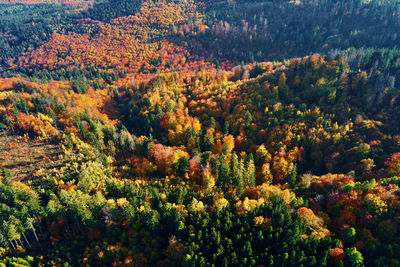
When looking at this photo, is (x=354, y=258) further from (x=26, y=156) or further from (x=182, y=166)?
(x=26, y=156)

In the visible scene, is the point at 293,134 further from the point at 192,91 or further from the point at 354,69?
the point at 192,91

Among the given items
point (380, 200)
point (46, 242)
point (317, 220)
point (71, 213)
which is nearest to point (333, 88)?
point (380, 200)

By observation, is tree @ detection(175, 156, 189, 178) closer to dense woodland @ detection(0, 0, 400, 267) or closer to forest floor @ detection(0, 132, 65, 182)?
dense woodland @ detection(0, 0, 400, 267)

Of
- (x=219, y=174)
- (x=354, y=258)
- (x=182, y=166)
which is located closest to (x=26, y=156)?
(x=182, y=166)

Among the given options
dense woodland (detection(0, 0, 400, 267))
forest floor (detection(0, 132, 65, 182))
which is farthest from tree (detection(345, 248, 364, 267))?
forest floor (detection(0, 132, 65, 182))

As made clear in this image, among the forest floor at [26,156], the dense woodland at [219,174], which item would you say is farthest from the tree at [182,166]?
the forest floor at [26,156]

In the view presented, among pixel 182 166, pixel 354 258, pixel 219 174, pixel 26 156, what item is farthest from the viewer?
pixel 26 156

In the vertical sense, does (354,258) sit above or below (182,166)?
above

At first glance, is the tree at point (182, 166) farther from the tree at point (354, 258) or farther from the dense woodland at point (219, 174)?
the tree at point (354, 258)
